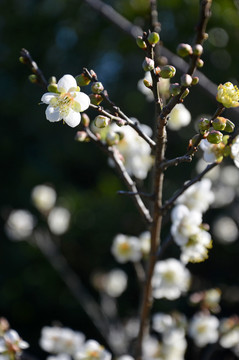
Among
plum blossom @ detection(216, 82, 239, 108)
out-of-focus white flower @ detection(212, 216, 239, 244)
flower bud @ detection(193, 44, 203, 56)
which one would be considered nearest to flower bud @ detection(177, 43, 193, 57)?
flower bud @ detection(193, 44, 203, 56)

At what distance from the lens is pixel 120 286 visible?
7.70ft

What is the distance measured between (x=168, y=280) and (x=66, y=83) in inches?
36.6

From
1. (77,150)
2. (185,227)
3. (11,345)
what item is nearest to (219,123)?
(185,227)

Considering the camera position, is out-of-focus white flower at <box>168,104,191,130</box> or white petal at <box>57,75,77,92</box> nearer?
white petal at <box>57,75,77,92</box>

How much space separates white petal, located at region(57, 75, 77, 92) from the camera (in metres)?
0.83

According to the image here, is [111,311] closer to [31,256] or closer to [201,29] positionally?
[31,256]

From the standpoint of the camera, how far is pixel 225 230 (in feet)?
9.77

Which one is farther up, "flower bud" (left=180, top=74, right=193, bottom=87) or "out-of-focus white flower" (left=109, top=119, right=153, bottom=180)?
"flower bud" (left=180, top=74, right=193, bottom=87)

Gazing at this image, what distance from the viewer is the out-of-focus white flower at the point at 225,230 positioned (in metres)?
2.94

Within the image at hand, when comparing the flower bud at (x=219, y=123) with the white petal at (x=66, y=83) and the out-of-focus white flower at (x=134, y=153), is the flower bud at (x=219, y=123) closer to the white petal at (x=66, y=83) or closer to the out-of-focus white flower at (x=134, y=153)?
the white petal at (x=66, y=83)

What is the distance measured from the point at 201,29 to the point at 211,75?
2.97 meters

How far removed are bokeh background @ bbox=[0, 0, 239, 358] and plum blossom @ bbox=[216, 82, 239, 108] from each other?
5.56ft

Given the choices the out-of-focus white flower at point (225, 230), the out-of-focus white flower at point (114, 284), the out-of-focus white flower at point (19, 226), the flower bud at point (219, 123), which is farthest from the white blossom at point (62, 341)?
the out-of-focus white flower at point (225, 230)

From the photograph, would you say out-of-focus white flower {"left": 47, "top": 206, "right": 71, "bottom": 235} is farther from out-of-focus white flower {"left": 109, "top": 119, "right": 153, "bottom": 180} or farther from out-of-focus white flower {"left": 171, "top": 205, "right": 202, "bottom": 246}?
out-of-focus white flower {"left": 171, "top": 205, "right": 202, "bottom": 246}
